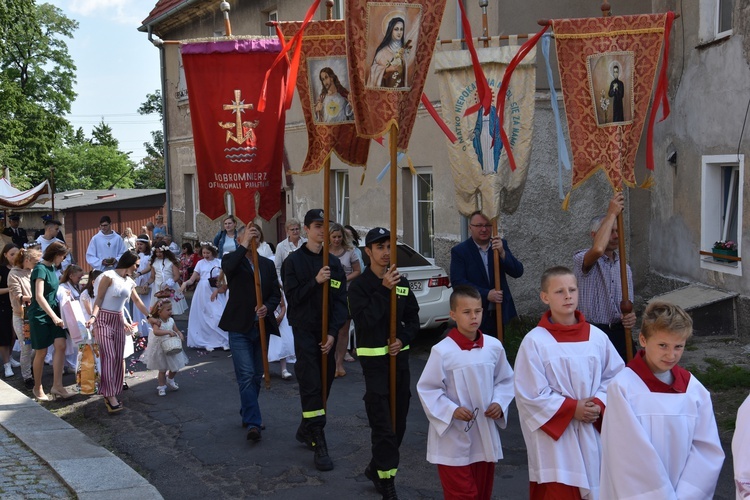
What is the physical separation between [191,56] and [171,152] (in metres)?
19.8

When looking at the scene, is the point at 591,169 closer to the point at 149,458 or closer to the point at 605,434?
the point at 605,434

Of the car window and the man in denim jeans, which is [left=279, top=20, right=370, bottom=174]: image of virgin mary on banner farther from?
the car window

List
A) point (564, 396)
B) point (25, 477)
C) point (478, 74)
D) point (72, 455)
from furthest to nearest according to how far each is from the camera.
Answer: point (72, 455) < point (478, 74) < point (25, 477) < point (564, 396)

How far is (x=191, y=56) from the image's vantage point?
7.98 metres

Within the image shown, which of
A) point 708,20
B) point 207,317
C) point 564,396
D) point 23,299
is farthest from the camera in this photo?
point 207,317

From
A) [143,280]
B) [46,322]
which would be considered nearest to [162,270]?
[143,280]

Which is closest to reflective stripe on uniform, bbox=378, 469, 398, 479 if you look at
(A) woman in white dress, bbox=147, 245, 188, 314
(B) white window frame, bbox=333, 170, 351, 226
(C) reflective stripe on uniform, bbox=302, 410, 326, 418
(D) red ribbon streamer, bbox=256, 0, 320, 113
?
(C) reflective stripe on uniform, bbox=302, 410, 326, 418

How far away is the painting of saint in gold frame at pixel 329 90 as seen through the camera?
7.38m

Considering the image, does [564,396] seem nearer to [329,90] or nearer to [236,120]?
[329,90]

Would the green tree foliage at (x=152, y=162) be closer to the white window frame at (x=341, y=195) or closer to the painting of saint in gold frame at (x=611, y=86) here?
the white window frame at (x=341, y=195)

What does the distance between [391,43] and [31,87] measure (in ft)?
142

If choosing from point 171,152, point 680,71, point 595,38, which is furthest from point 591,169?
point 171,152

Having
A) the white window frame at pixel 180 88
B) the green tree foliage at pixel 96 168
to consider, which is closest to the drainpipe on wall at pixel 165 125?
the white window frame at pixel 180 88

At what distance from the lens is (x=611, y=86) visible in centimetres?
695
